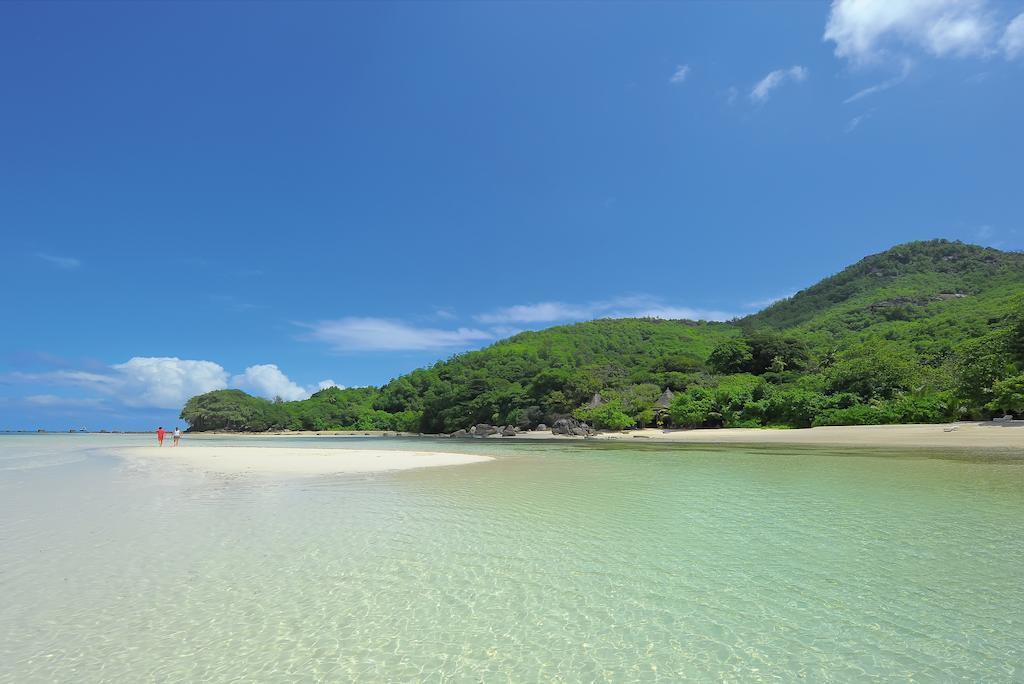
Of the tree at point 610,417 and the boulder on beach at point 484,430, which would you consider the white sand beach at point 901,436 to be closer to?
the tree at point 610,417

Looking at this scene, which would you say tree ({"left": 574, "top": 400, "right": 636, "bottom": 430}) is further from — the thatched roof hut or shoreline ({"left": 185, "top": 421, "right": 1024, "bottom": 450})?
shoreline ({"left": 185, "top": 421, "right": 1024, "bottom": 450})

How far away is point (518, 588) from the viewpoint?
686cm

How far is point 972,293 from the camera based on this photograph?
10231cm

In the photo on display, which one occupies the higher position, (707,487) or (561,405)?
Result: (561,405)

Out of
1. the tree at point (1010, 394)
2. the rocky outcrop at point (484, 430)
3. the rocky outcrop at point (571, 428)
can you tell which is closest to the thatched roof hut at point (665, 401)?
the rocky outcrop at point (571, 428)

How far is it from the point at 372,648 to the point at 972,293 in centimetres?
13367

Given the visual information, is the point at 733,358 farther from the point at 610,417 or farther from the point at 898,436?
the point at 898,436

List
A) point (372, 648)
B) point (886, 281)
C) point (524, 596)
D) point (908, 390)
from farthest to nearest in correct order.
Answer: point (886, 281), point (908, 390), point (524, 596), point (372, 648)

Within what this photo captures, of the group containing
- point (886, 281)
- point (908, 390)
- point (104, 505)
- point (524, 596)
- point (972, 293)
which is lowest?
point (524, 596)

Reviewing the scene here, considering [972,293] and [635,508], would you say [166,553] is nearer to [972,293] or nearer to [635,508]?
[635,508]

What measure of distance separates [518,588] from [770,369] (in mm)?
81533

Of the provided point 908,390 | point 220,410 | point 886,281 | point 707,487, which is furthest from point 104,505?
point 886,281

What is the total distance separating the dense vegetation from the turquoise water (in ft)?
120

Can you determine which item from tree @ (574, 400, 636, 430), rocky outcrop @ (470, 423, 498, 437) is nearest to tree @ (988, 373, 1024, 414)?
tree @ (574, 400, 636, 430)
